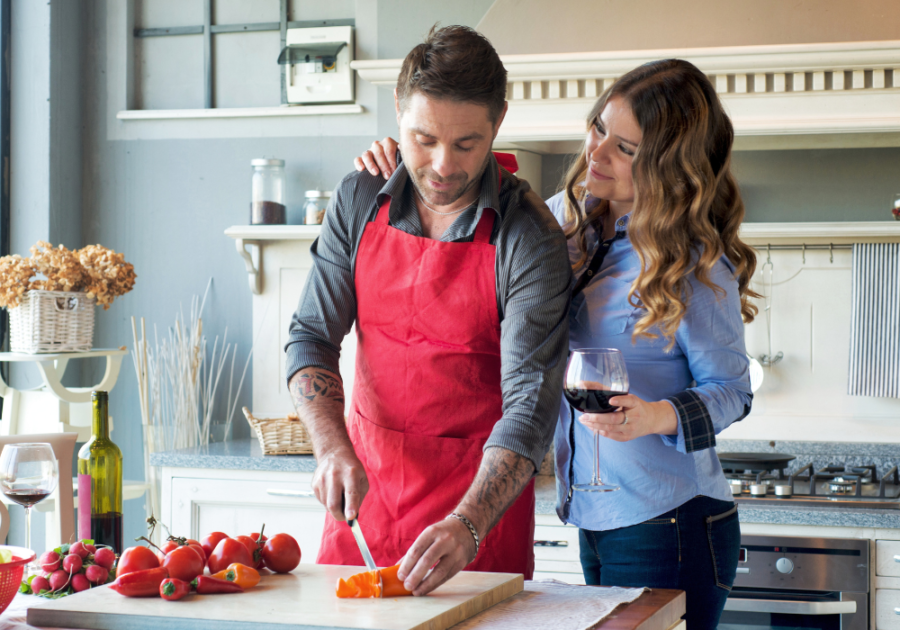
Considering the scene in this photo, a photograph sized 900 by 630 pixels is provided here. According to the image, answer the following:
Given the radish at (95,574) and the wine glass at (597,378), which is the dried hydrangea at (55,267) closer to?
the radish at (95,574)

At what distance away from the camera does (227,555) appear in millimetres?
1130

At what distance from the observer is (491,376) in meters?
1.42

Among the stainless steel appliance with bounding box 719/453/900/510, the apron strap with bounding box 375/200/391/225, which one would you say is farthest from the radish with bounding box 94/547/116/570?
the stainless steel appliance with bounding box 719/453/900/510

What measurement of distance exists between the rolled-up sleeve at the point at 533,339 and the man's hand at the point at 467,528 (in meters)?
0.02

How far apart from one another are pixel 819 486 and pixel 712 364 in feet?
4.45

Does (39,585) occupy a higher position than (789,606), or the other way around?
(39,585)

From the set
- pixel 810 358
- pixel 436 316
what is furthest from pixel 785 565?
pixel 436 316

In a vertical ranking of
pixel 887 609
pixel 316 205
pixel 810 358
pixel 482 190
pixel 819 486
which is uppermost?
pixel 316 205

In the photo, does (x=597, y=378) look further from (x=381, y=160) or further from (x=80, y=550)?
(x=80, y=550)

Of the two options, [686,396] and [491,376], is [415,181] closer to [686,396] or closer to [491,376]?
[491,376]

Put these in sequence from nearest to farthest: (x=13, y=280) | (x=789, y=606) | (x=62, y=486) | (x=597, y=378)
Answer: (x=597, y=378) < (x=62, y=486) < (x=789, y=606) < (x=13, y=280)

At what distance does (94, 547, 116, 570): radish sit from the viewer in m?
1.16

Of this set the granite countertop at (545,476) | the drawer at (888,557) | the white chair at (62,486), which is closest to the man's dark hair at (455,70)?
the white chair at (62,486)

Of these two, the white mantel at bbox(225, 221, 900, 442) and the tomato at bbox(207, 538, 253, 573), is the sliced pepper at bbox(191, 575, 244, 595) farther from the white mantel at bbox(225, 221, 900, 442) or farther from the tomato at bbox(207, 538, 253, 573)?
the white mantel at bbox(225, 221, 900, 442)
